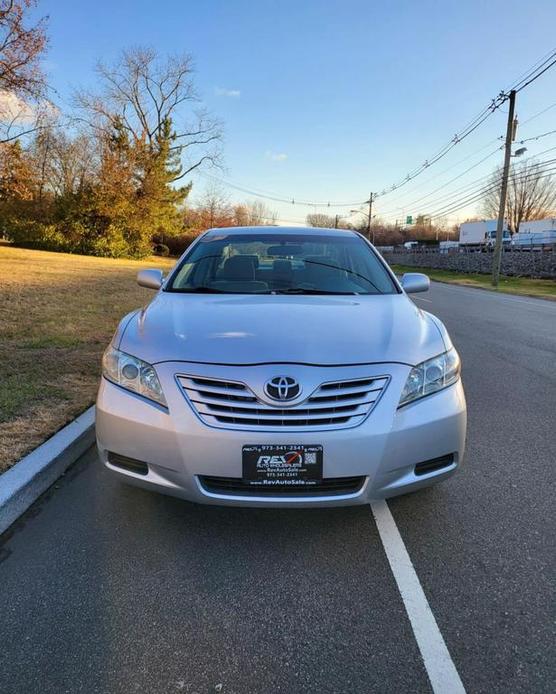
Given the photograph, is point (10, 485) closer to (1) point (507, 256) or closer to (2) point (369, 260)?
(2) point (369, 260)

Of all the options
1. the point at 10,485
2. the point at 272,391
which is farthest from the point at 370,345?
the point at 10,485

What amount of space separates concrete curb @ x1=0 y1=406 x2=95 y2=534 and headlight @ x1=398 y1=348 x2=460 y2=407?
220 centimetres

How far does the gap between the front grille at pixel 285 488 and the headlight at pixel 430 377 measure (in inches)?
17.7

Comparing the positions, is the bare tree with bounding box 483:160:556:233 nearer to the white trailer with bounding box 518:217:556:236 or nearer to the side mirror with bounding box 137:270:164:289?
the white trailer with bounding box 518:217:556:236

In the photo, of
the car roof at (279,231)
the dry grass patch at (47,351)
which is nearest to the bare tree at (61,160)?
the dry grass patch at (47,351)

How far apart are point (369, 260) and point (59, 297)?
8204mm

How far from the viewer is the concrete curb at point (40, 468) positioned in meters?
2.74

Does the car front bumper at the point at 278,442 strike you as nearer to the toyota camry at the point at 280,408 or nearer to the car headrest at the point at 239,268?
the toyota camry at the point at 280,408

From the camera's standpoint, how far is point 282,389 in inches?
88.0

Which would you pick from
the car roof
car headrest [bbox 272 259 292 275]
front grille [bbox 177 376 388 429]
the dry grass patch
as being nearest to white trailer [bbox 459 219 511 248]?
the dry grass patch

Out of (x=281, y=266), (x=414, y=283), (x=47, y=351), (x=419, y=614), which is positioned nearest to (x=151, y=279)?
(x=281, y=266)

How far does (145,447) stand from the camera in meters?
2.34

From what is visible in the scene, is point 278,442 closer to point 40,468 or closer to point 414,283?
point 40,468

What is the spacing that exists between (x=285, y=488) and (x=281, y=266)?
2114mm
